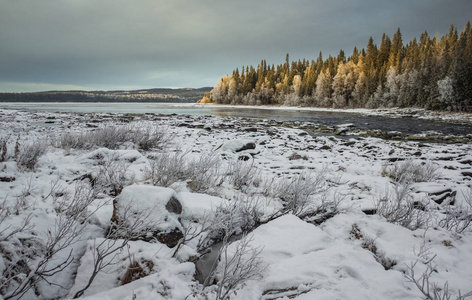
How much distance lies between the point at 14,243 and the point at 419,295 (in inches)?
131

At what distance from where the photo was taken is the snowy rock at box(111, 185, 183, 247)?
2.36m

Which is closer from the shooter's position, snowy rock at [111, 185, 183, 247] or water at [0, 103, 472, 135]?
snowy rock at [111, 185, 183, 247]

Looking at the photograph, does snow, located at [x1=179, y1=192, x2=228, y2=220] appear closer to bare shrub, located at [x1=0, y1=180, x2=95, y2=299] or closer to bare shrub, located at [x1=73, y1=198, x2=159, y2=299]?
bare shrub, located at [x1=73, y1=198, x2=159, y2=299]

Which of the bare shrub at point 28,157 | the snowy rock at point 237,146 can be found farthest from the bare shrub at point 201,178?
the snowy rock at point 237,146

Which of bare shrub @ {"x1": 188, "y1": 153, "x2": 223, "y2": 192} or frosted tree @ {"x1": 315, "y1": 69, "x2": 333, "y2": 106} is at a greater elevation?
frosted tree @ {"x1": 315, "y1": 69, "x2": 333, "y2": 106}

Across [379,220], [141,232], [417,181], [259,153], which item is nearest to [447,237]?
[379,220]

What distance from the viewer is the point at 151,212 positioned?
2.47 meters

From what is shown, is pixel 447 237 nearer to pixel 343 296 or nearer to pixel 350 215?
pixel 350 215

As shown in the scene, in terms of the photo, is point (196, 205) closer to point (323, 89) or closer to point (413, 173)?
point (413, 173)

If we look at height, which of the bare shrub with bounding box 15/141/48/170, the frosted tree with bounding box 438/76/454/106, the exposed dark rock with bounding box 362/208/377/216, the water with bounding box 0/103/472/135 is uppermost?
the frosted tree with bounding box 438/76/454/106

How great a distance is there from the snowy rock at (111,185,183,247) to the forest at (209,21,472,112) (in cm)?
4309

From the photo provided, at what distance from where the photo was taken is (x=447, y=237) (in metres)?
2.80

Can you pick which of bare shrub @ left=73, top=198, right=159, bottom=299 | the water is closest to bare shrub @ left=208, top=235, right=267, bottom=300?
bare shrub @ left=73, top=198, right=159, bottom=299

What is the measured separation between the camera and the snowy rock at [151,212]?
92.7 inches
